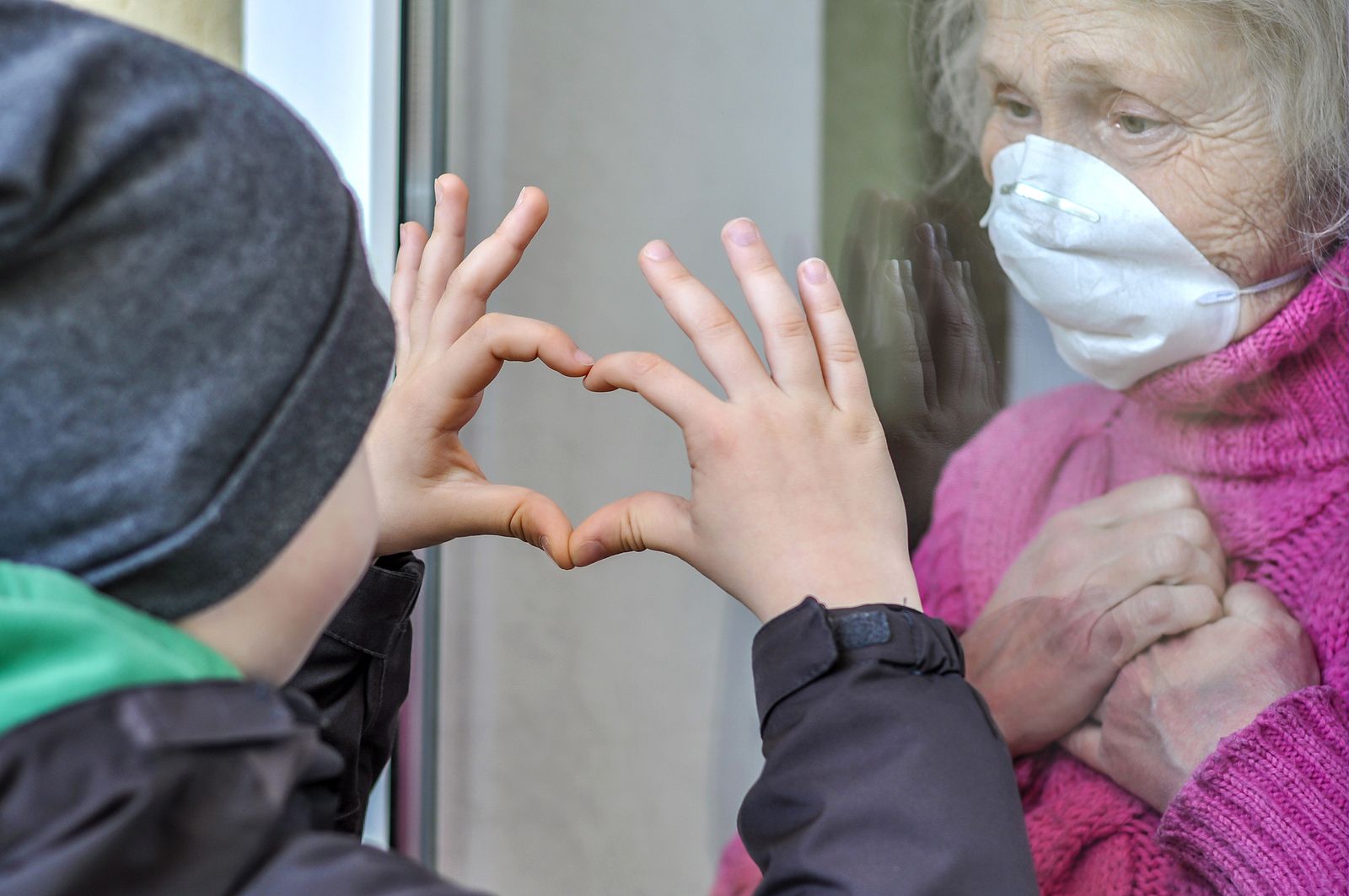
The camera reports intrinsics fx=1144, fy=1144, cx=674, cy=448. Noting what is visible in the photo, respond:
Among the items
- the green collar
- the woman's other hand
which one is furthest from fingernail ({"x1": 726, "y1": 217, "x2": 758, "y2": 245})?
the green collar

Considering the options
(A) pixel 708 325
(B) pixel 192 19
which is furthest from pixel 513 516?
(B) pixel 192 19

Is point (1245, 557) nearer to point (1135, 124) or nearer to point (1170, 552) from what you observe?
point (1170, 552)

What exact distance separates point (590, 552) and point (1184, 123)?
419mm

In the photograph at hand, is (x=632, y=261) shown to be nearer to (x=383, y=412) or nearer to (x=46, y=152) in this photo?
(x=383, y=412)

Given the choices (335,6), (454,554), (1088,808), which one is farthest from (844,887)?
(335,6)

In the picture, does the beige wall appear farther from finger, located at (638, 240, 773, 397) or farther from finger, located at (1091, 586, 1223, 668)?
finger, located at (1091, 586, 1223, 668)

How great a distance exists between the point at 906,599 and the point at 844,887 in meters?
0.15

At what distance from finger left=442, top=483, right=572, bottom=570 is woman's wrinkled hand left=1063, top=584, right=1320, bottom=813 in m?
0.35

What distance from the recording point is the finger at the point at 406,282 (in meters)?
0.84

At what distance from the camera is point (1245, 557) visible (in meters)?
0.65

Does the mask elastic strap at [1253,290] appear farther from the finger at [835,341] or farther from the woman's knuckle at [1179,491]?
the finger at [835,341]

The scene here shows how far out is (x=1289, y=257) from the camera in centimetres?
63

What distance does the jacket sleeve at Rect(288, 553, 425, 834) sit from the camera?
0.76 meters

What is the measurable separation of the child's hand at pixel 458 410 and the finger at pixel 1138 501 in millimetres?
334
